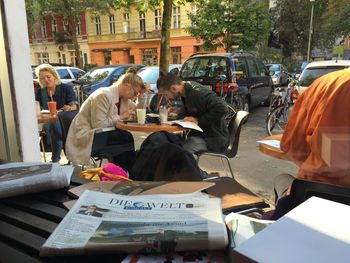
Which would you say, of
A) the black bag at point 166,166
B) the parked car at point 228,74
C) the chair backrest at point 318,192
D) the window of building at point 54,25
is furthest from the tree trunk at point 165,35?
the window of building at point 54,25

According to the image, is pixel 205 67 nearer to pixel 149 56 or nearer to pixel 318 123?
pixel 318 123

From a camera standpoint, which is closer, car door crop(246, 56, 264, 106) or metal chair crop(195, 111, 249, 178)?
metal chair crop(195, 111, 249, 178)

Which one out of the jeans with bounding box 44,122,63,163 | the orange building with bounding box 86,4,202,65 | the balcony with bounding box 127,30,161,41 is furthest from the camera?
the balcony with bounding box 127,30,161,41

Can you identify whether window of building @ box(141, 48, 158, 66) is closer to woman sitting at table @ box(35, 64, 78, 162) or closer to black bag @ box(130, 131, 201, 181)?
woman sitting at table @ box(35, 64, 78, 162)

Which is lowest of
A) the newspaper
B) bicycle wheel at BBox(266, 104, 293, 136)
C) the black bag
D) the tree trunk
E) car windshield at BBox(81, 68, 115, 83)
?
bicycle wheel at BBox(266, 104, 293, 136)

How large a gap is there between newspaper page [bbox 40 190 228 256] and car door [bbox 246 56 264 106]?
24.1 feet

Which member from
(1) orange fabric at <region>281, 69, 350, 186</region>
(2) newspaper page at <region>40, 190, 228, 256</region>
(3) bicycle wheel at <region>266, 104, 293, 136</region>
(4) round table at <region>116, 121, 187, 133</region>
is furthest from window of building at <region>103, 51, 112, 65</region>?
(2) newspaper page at <region>40, 190, 228, 256</region>


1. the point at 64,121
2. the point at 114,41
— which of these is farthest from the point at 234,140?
the point at 114,41

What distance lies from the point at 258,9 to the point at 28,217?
1467 cm

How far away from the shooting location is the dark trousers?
3.44 metres

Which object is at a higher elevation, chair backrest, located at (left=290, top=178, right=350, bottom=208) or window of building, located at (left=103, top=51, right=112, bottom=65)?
chair backrest, located at (left=290, top=178, right=350, bottom=208)

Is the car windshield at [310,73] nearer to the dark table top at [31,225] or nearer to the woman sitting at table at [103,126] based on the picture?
the woman sitting at table at [103,126]

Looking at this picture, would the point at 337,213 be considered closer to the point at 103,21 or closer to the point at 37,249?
the point at 37,249

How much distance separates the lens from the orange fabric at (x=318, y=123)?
5.09ft
